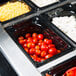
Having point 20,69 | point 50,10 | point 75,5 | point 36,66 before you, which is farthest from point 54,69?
point 75,5

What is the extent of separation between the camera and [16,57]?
6.38 ft

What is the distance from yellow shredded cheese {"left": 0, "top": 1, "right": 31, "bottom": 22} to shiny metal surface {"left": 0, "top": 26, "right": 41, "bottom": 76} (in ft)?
1.39

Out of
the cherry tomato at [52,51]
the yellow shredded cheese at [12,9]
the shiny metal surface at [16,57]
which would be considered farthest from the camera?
the yellow shredded cheese at [12,9]

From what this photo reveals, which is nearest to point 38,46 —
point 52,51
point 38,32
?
point 52,51

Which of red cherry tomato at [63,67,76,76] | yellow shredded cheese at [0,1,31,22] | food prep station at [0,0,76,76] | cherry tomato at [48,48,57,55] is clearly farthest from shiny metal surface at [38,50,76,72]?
yellow shredded cheese at [0,1,31,22]

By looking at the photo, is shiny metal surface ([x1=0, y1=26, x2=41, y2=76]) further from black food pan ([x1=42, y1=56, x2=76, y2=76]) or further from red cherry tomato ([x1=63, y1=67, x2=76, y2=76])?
red cherry tomato ([x1=63, y1=67, x2=76, y2=76])

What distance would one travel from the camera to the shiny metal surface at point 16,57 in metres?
1.79

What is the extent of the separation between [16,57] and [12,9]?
0.98 meters

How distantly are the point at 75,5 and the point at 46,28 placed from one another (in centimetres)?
64

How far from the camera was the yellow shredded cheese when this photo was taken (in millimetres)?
2594

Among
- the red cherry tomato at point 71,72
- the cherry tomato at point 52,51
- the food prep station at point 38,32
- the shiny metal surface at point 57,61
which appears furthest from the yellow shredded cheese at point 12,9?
the red cherry tomato at point 71,72

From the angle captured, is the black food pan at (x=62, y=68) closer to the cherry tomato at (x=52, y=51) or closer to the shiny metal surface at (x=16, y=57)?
the shiny metal surface at (x=16, y=57)

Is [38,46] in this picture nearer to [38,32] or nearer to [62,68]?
[38,32]

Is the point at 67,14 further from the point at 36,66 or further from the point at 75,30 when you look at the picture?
the point at 36,66
